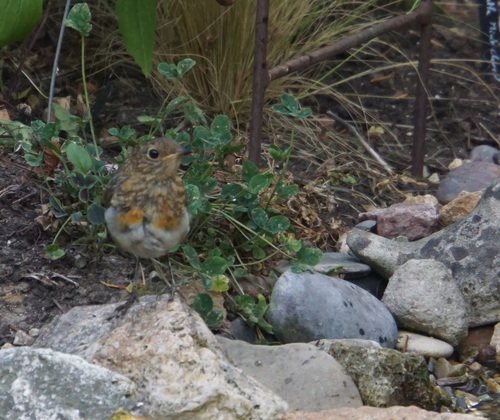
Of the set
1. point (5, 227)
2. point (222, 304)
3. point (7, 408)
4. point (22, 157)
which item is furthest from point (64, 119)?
point (7, 408)

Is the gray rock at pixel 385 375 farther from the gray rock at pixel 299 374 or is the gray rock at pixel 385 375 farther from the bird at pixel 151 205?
the bird at pixel 151 205

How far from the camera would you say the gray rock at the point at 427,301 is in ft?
15.0

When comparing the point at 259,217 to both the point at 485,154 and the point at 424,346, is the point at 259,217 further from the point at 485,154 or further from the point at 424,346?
the point at 485,154

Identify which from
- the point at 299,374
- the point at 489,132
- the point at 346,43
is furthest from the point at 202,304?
the point at 489,132

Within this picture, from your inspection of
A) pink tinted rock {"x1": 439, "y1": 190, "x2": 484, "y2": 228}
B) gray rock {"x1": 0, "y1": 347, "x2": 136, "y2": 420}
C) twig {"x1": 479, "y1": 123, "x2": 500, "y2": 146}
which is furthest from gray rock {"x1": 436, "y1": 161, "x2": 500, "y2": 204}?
gray rock {"x1": 0, "y1": 347, "x2": 136, "y2": 420}

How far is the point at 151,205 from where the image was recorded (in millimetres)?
3625

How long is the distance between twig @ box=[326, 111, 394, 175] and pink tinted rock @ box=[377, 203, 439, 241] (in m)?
0.79

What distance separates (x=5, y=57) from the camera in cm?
594

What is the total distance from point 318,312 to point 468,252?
3.01 ft

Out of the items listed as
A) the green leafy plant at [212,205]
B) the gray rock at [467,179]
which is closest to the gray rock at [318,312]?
the green leafy plant at [212,205]

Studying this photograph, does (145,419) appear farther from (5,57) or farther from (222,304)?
(5,57)

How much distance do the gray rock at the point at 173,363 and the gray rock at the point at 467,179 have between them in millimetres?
2557

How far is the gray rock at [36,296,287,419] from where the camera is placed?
3.12m

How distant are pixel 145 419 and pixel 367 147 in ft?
10.9
